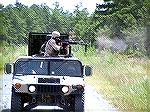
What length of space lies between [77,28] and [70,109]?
5.45 m

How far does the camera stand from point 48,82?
28.8 feet

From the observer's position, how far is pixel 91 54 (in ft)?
47.1

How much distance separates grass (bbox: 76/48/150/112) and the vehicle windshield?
1459mm

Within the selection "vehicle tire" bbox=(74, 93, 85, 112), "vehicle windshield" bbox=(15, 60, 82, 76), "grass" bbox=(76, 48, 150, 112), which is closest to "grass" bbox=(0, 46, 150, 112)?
"grass" bbox=(76, 48, 150, 112)

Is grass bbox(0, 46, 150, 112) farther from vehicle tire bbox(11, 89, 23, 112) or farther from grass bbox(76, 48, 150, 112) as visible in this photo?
vehicle tire bbox(11, 89, 23, 112)

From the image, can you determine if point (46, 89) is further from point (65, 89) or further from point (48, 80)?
point (65, 89)

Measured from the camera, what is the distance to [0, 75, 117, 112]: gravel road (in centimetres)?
1012

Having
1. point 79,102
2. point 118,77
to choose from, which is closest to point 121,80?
point 118,77

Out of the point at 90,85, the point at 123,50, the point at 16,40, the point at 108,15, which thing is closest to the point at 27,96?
the point at 16,40

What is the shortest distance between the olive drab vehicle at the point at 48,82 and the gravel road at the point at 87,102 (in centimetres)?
91

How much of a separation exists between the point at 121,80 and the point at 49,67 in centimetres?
296

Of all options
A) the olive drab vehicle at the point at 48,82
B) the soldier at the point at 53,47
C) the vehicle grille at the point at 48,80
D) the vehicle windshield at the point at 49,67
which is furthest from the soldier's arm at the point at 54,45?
the vehicle grille at the point at 48,80

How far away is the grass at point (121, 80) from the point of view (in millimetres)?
9797

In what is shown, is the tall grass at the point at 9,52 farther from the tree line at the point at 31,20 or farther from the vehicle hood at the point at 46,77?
the vehicle hood at the point at 46,77
